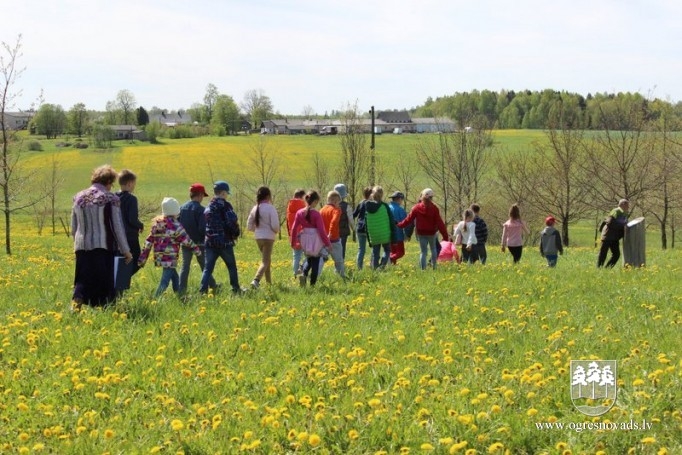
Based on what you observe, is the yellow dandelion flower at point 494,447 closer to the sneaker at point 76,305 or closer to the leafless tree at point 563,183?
the sneaker at point 76,305

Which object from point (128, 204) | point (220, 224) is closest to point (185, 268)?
point (220, 224)

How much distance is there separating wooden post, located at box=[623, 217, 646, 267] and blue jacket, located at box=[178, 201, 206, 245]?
10287mm

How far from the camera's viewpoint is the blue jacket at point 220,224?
1132cm

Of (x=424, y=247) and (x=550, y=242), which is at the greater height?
(x=424, y=247)

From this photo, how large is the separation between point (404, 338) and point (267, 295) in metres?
3.70

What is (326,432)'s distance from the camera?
495 cm

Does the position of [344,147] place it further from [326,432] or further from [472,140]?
[326,432]

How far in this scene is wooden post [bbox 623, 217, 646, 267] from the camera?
16.6 meters

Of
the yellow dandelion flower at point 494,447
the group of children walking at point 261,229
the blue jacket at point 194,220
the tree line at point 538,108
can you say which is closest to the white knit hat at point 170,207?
the group of children walking at point 261,229

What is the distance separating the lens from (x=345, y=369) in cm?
638

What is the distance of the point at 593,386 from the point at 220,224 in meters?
7.01

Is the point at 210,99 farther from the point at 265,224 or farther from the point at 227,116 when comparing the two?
the point at 265,224

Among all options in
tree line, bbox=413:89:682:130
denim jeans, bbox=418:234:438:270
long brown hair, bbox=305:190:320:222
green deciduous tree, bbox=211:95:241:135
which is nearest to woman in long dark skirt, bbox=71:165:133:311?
long brown hair, bbox=305:190:320:222

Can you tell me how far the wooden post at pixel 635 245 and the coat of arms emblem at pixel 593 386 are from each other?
11136 mm
